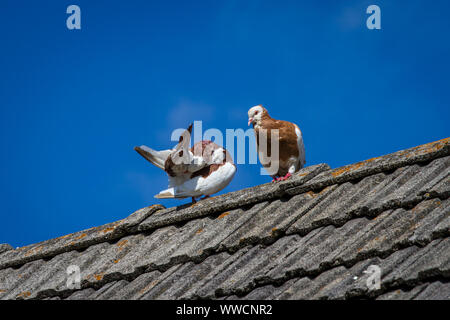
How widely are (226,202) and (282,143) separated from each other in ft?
4.65

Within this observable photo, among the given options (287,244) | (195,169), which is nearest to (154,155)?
(195,169)

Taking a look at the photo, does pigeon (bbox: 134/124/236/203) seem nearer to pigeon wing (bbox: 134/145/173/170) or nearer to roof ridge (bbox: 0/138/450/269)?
pigeon wing (bbox: 134/145/173/170)

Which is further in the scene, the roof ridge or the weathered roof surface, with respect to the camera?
the roof ridge

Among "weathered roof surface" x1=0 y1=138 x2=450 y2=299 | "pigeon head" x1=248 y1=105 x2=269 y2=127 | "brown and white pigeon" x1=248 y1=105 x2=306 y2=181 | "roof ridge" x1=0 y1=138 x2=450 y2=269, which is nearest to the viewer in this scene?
"weathered roof surface" x1=0 y1=138 x2=450 y2=299

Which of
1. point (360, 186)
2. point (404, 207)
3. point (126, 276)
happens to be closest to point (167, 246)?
point (126, 276)

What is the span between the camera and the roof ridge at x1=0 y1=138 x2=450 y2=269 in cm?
408

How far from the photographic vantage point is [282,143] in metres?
5.84

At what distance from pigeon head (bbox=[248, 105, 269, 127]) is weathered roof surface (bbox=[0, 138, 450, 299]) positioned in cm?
125

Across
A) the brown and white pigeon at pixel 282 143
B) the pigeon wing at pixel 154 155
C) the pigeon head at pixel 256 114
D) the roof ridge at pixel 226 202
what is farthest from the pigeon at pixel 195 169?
the pigeon head at pixel 256 114

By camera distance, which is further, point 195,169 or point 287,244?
point 195,169

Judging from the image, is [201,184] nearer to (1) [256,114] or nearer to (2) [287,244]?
(1) [256,114]

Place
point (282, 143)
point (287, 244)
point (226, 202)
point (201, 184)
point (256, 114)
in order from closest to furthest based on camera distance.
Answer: point (287, 244) → point (226, 202) → point (201, 184) → point (282, 143) → point (256, 114)

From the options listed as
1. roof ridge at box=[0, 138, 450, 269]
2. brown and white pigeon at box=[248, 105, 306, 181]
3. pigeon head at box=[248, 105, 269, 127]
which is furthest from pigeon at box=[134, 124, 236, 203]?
pigeon head at box=[248, 105, 269, 127]
